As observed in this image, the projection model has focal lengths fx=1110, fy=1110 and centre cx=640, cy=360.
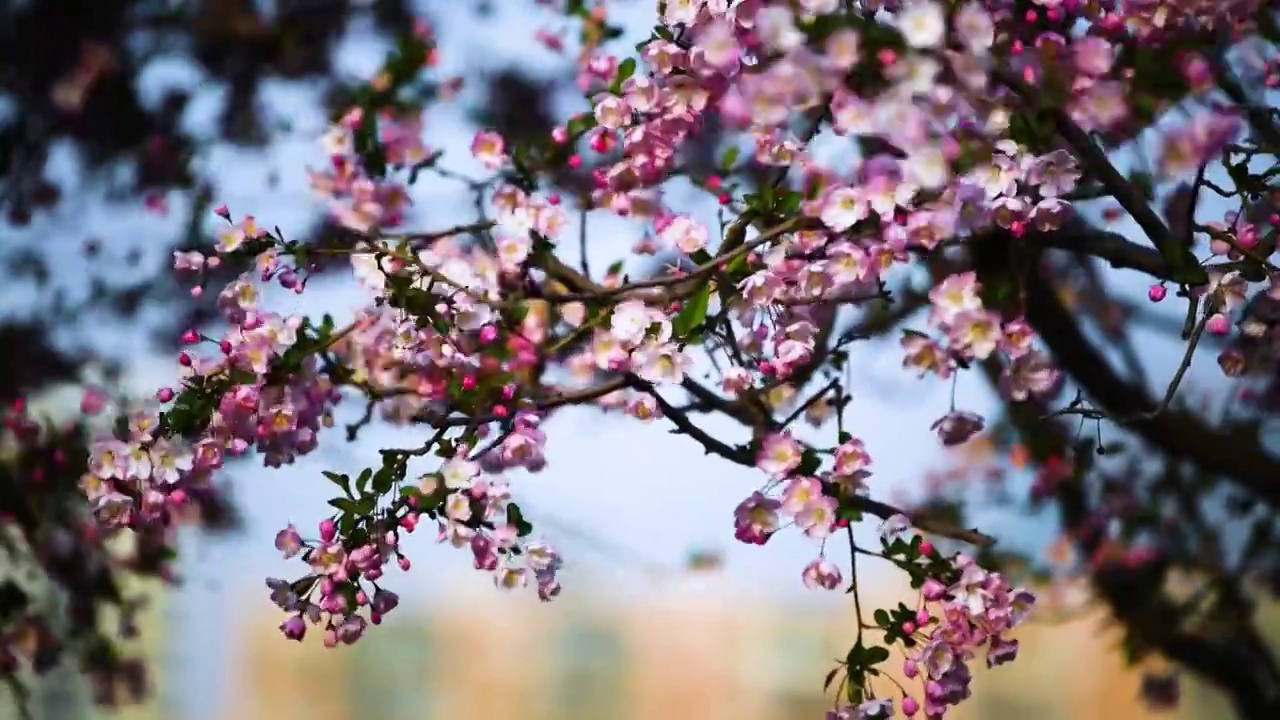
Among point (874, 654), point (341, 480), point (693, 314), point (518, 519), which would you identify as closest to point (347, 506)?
point (341, 480)

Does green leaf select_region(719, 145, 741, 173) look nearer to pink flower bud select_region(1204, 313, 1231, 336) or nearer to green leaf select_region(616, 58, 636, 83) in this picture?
green leaf select_region(616, 58, 636, 83)

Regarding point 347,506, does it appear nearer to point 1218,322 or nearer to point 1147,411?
point 1218,322

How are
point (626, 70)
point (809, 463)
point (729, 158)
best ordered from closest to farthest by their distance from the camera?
1. point (809, 463)
2. point (626, 70)
3. point (729, 158)

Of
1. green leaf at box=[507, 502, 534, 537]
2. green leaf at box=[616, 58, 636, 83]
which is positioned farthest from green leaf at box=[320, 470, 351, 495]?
green leaf at box=[616, 58, 636, 83]

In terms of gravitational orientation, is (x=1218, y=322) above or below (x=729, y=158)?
below

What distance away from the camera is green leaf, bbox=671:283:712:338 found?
1056 millimetres

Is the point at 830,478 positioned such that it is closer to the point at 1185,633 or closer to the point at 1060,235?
the point at 1060,235

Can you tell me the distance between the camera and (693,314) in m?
1.06

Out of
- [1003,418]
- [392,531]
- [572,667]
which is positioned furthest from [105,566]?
[1003,418]

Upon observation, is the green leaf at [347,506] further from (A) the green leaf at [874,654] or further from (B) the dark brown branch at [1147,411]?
(B) the dark brown branch at [1147,411]

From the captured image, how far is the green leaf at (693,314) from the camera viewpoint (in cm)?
106

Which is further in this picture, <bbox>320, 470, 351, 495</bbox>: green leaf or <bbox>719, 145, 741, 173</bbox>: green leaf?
<bbox>719, 145, 741, 173</bbox>: green leaf

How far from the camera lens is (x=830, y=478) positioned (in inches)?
41.8

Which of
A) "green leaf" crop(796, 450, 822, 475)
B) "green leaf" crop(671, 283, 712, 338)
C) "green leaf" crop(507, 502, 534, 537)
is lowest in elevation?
"green leaf" crop(507, 502, 534, 537)
